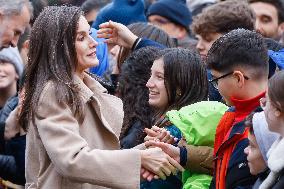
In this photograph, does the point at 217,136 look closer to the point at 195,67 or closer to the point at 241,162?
the point at 241,162

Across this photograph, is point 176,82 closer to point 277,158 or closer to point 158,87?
point 158,87

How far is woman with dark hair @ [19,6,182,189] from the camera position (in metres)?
4.81

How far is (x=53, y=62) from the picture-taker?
16.3 ft

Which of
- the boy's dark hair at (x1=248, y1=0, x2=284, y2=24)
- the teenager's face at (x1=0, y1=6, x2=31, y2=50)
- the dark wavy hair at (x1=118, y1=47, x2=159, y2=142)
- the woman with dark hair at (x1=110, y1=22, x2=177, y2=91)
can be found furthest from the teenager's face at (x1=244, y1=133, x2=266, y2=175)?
the boy's dark hair at (x1=248, y1=0, x2=284, y2=24)

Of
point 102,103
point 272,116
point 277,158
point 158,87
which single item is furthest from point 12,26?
point 277,158

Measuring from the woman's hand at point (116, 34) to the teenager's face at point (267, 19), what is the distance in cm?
229

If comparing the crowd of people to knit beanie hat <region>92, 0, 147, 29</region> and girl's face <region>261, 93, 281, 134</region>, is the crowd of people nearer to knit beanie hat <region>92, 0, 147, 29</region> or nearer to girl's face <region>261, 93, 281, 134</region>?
girl's face <region>261, 93, 281, 134</region>

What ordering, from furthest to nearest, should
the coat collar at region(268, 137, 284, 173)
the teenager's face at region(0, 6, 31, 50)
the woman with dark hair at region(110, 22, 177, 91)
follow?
the teenager's face at region(0, 6, 31, 50) < the woman with dark hair at region(110, 22, 177, 91) < the coat collar at region(268, 137, 284, 173)

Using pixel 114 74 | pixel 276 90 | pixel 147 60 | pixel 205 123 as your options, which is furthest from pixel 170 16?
pixel 276 90

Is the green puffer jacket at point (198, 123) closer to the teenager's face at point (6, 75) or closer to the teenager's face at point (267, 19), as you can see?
the teenager's face at point (6, 75)

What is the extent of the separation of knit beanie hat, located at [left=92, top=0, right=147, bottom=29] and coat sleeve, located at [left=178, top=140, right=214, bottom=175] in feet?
10.7

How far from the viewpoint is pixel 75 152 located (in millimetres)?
4793

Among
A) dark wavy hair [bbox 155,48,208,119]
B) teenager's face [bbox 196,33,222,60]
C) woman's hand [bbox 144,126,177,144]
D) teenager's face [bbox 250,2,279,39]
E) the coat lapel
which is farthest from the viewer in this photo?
teenager's face [bbox 250,2,279,39]

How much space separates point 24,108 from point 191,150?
942 millimetres
